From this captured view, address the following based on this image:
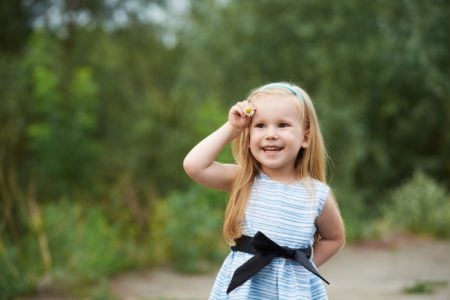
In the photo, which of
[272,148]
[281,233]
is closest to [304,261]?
[281,233]

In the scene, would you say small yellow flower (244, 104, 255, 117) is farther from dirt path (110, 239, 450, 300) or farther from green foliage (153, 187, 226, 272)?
green foliage (153, 187, 226, 272)

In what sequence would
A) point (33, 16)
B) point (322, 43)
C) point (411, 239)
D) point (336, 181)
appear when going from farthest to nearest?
point (322, 43), point (336, 181), point (33, 16), point (411, 239)

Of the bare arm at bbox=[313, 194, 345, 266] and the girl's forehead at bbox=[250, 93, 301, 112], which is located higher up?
the girl's forehead at bbox=[250, 93, 301, 112]

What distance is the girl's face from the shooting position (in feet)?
9.16

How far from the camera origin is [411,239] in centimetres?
1015

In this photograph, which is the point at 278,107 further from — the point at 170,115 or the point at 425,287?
the point at 170,115

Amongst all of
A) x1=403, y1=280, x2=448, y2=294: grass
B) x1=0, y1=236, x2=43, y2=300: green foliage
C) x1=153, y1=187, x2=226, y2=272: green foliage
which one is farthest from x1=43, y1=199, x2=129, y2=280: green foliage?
x1=403, y1=280, x2=448, y2=294: grass

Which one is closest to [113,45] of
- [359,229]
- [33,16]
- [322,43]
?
[33,16]

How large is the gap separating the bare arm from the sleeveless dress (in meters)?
0.05

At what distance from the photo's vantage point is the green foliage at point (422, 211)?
34.4 ft

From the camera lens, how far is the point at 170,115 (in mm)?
10047

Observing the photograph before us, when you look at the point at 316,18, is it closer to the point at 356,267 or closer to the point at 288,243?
the point at 356,267

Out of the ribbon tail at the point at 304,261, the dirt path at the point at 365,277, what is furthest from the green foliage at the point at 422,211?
the ribbon tail at the point at 304,261

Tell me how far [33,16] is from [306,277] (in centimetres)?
916
